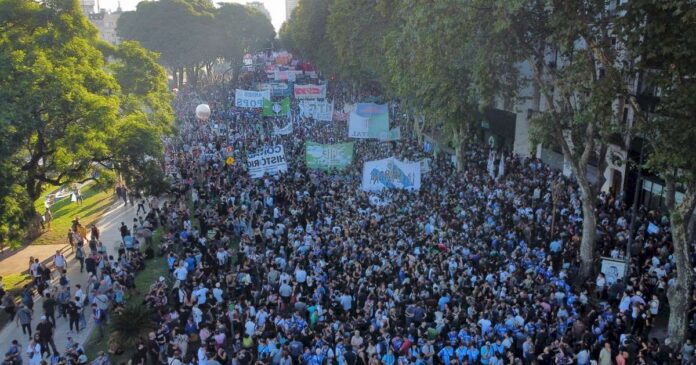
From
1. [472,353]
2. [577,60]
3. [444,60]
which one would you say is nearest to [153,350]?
[472,353]

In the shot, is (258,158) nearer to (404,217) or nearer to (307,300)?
(404,217)

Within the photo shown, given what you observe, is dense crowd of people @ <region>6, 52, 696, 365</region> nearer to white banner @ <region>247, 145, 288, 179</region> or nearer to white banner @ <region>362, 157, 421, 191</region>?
white banner @ <region>362, 157, 421, 191</region>

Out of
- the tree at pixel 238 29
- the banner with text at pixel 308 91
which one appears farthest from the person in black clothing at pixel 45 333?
the tree at pixel 238 29

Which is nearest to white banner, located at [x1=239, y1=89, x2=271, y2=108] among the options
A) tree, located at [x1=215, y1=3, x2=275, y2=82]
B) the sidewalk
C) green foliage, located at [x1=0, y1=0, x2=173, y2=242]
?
the sidewalk

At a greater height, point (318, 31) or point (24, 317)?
point (318, 31)

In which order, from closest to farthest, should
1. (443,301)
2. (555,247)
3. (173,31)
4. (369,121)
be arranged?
(443,301), (555,247), (369,121), (173,31)

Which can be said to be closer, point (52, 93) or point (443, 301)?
point (443, 301)

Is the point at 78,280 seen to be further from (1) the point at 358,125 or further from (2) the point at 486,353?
Answer: (1) the point at 358,125

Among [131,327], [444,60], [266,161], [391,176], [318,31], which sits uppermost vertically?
[318,31]
